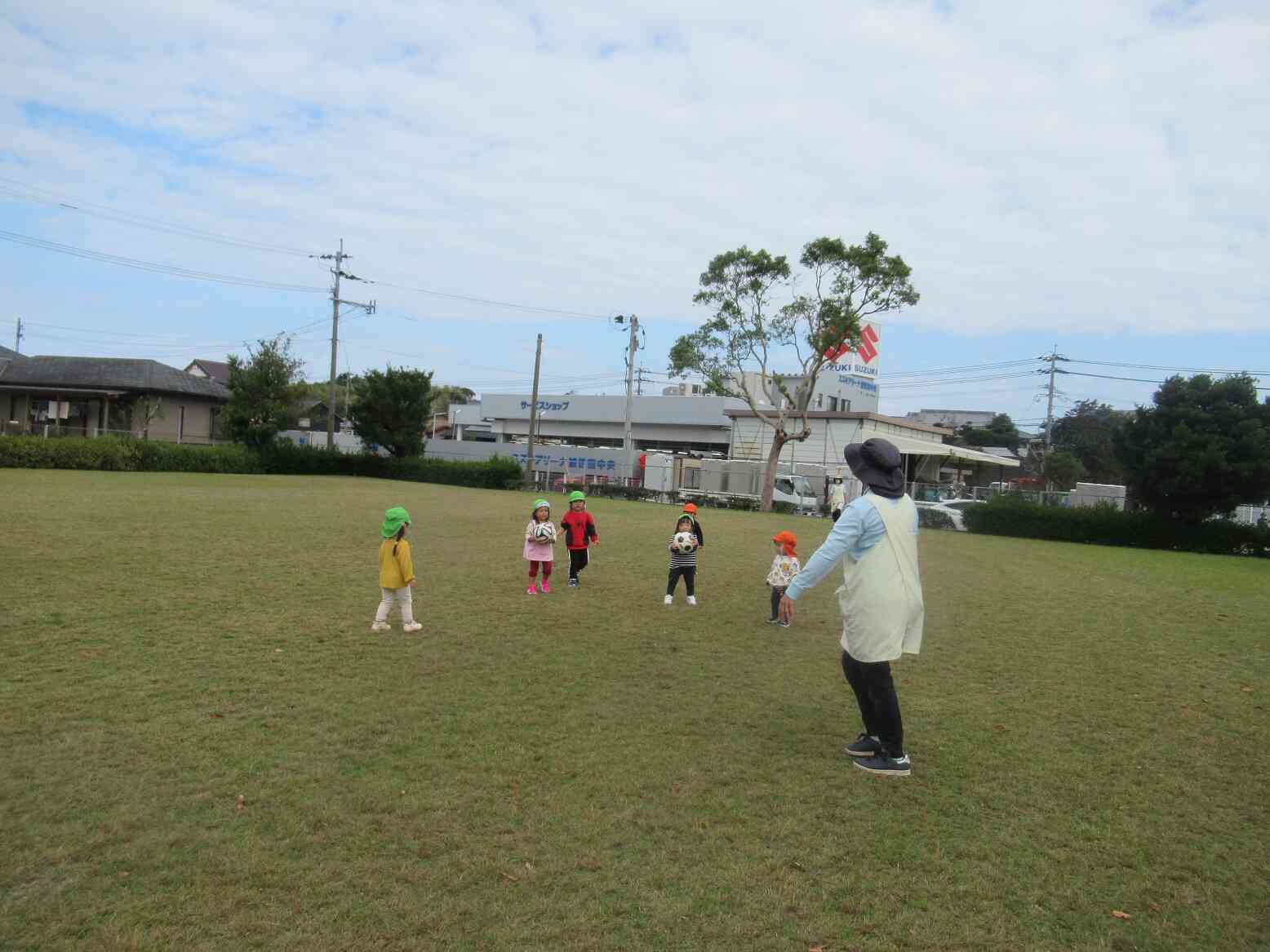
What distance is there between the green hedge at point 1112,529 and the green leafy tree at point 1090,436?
29.9 metres

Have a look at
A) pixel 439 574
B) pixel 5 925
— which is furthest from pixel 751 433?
pixel 5 925

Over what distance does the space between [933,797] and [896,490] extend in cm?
159

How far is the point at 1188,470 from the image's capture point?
23.9m

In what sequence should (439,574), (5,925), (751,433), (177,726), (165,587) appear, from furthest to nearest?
(751,433) < (439,574) < (165,587) < (177,726) < (5,925)

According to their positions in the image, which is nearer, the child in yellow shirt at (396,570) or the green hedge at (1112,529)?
the child in yellow shirt at (396,570)

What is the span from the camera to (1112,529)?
→ 25672 mm

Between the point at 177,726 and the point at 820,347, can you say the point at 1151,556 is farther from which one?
the point at 177,726

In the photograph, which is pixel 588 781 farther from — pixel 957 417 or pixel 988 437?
pixel 957 417

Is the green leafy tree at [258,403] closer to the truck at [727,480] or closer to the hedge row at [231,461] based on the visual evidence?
the hedge row at [231,461]

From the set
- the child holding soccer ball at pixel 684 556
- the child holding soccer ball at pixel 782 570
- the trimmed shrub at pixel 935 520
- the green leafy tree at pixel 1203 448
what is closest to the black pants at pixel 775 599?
the child holding soccer ball at pixel 782 570

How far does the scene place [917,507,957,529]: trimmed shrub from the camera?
2870cm

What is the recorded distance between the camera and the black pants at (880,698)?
4840 millimetres

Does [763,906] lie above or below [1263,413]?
below

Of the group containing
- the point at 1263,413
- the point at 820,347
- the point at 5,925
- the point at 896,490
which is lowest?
the point at 5,925
